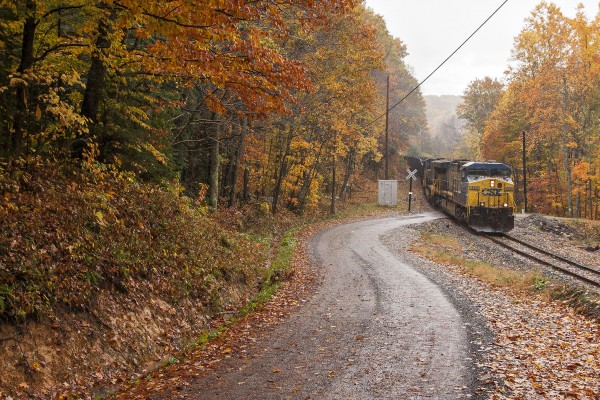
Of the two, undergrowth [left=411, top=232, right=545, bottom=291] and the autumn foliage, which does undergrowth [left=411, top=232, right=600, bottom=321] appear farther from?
the autumn foliage

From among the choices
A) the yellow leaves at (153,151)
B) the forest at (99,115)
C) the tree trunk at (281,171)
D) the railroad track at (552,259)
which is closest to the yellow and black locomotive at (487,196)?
the railroad track at (552,259)

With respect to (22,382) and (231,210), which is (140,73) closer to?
(22,382)

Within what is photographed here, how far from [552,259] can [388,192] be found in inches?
790

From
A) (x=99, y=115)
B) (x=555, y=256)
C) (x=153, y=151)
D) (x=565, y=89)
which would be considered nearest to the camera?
(x=99, y=115)

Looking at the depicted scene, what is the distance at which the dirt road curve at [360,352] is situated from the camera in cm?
684

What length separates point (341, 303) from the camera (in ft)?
39.8

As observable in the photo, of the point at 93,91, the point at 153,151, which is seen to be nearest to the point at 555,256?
the point at 153,151

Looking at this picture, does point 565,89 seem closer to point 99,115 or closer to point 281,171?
point 281,171

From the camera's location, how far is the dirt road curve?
6836 millimetres

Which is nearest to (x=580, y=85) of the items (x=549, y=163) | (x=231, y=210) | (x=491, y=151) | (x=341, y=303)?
(x=549, y=163)

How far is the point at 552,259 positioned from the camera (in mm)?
21953

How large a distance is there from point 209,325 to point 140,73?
5.51 meters

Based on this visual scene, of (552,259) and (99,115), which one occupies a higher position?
(99,115)

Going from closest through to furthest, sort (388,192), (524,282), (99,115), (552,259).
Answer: (99,115) < (524,282) < (552,259) < (388,192)
